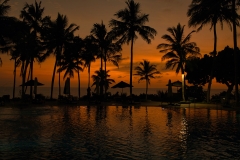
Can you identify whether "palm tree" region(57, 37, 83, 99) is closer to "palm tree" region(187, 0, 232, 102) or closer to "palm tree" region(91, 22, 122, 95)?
"palm tree" region(91, 22, 122, 95)

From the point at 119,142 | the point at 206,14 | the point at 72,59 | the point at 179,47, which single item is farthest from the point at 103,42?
the point at 119,142

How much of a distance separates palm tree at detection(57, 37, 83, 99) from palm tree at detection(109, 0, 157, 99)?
25.6 ft

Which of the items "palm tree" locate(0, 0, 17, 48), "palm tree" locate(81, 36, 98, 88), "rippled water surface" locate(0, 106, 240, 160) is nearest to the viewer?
"rippled water surface" locate(0, 106, 240, 160)

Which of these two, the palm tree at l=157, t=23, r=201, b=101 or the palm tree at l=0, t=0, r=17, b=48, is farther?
the palm tree at l=157, t=23, r=201, b=101

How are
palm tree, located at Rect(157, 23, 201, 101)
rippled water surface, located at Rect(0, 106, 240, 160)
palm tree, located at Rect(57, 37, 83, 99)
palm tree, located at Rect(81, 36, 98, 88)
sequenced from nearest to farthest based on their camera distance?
rippled water surface, located at Rect(0, 106, 240, 160)
palm tree, located at Rect(157, 23, 201, 101)
palm tree, located at Rect(57, 37, 83, 99)
palm tree, located at Rect(81, 36, 98, 88)

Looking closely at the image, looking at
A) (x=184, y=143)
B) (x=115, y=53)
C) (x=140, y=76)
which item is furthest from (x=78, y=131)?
(x=140, y=76)

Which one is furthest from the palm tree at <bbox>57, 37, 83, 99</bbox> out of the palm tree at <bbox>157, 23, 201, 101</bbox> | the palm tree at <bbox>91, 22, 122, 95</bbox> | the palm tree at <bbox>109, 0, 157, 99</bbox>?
the palm tree at <bbox>157, 23, 201, 101</bbox>

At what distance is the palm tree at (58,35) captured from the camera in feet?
130

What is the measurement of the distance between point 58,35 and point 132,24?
11.1 meters

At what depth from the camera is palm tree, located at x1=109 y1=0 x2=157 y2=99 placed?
121 ft

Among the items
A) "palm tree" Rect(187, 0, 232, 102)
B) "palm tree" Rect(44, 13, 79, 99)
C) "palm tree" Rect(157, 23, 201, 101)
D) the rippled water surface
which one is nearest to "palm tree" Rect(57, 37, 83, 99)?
"palm tree" Rect(44, 13, 79, 99)

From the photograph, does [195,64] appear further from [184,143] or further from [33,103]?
[184,143]

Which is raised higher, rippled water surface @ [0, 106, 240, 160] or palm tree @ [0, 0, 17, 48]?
palm tree @ [0, 0, 17, 48]

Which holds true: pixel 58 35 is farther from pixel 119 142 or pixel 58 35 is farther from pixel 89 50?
pixel 119 142
